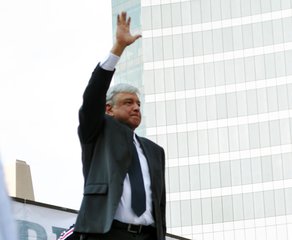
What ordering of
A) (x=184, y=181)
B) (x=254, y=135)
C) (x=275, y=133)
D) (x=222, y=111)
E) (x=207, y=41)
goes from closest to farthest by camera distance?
(x=275, y=133)
(x=184, y=181)
(x=254, y=135)
(x=222, y=111)
(x=207, y=41)

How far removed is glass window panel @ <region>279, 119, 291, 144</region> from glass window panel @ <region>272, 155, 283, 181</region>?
1.33 m

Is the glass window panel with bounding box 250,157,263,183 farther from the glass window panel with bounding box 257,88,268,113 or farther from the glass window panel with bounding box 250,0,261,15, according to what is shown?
the glass window panel with bounding box 250,0,261,15

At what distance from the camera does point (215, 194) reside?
240 ft

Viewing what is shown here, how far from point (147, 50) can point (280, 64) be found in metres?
11.2

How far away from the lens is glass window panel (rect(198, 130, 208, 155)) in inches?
2931

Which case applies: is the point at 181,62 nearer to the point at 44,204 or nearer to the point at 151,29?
the point at 151,29

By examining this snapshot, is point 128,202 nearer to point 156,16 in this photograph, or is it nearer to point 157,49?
point 157,49

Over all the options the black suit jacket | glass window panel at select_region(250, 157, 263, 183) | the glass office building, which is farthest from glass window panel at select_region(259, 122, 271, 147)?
the black suit jacket

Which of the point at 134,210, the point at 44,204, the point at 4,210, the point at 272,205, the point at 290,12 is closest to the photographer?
the point at 4,210

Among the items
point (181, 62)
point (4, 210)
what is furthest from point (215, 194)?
point (4, 210)

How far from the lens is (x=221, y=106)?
247ft

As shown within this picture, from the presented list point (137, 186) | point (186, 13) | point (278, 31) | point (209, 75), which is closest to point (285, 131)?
point (209, 75)

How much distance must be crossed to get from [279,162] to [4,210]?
231 feet

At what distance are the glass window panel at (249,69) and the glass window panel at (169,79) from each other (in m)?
5.85
